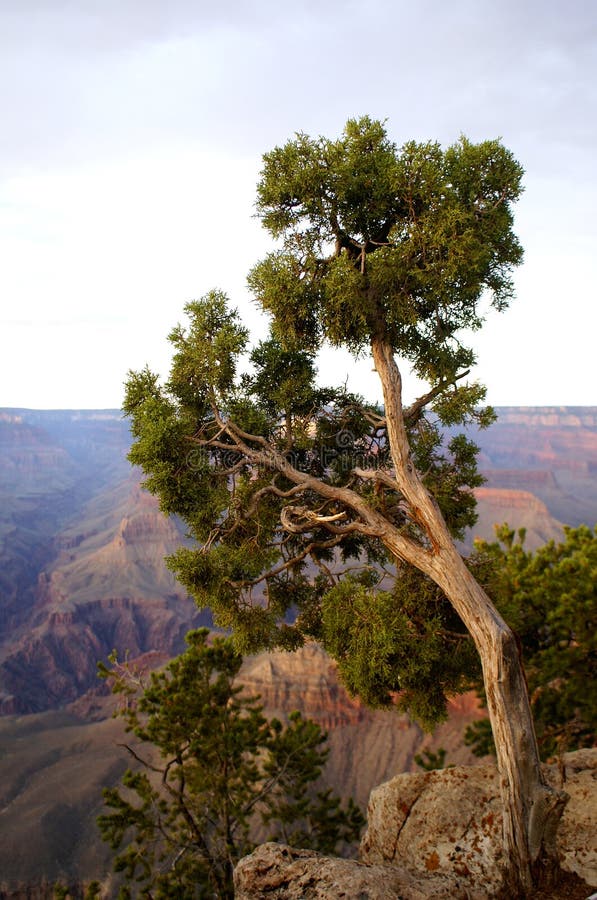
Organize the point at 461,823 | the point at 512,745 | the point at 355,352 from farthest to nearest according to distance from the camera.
Result: the point at 355,352 → the point at 461,823 → the point at 512,745

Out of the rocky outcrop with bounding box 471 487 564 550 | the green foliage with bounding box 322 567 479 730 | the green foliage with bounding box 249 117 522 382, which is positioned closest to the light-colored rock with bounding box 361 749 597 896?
the green foliage with bounding box 322 567 479 730

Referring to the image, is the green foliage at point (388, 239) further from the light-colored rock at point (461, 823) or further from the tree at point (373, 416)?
the light-colored rock at point (461, 823)

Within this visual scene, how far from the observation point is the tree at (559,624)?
46.8 ft

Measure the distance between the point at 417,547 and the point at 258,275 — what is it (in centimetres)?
563

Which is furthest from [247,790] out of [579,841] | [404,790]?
[579,841]

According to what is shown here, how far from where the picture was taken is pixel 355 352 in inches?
408

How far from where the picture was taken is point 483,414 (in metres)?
10.1

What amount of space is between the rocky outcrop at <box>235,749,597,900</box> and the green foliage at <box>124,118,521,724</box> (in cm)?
154

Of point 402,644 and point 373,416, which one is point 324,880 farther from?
point 373,416

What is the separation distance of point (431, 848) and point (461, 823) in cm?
68

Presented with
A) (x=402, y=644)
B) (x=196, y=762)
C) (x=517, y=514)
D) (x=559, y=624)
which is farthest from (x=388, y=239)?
(x=517, y=514)

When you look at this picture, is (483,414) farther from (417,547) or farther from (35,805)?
(35,805)

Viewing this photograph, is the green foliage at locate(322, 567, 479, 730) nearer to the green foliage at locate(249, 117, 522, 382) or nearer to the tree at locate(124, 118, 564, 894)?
the tree at locate(124, 118, 564, 894)

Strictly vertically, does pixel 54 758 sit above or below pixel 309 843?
→ below
